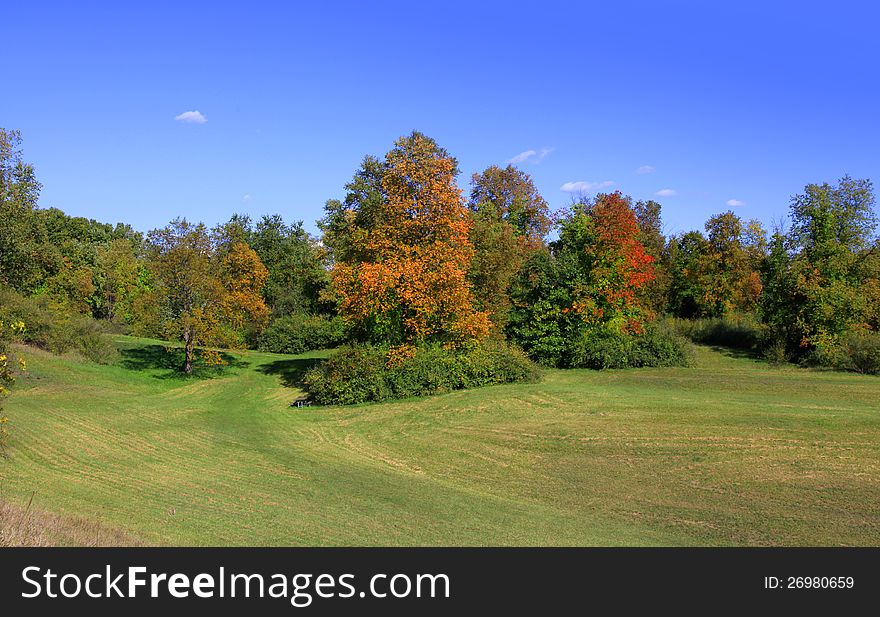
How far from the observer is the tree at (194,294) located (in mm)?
35500

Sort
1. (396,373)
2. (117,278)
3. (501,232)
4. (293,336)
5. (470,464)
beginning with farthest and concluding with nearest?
(117,278)
(293,336)
(501,232)
(396,373)
(470,464)

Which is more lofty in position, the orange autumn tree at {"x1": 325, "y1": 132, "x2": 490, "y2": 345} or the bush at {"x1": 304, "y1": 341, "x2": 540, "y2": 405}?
the orange autumn tree at {"x1": 325, "y1": 132, "x2": 490, "y2": 345}

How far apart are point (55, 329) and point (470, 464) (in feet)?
93.6

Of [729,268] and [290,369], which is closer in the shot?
[290,369]

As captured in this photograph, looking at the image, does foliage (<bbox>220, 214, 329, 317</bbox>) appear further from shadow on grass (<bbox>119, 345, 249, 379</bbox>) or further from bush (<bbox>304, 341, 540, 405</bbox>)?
bush (<bbox>304, 341, 540, 405</bbox>)

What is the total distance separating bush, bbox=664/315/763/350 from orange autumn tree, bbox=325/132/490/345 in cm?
2306

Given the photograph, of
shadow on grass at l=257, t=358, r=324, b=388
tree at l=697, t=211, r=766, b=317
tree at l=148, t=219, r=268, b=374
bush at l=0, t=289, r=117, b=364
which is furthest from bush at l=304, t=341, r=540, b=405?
tree at l=697, t=211, r=766, b=317

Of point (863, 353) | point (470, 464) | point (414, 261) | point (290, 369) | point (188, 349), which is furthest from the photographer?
point (290, 369)

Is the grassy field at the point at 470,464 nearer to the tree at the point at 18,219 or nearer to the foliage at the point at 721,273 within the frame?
the tree at the point at 18,219

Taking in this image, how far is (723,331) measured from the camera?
5109 cm

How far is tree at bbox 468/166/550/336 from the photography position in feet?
129

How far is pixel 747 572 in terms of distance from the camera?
848cm

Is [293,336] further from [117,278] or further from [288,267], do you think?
[117,278]

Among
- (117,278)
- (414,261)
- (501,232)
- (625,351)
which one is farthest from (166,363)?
(117,278)
